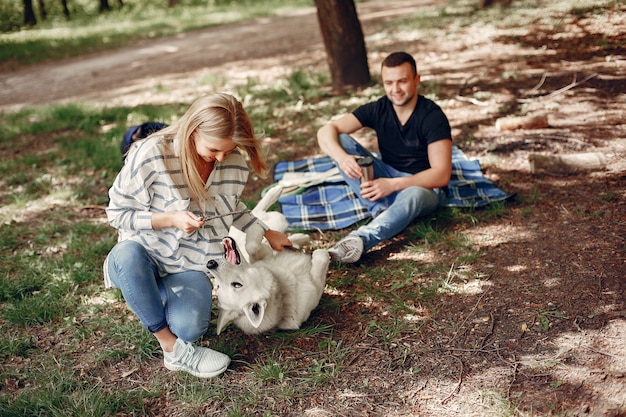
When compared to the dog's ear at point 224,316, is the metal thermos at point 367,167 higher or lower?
higher

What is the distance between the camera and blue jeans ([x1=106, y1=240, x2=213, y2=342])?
9.68ft

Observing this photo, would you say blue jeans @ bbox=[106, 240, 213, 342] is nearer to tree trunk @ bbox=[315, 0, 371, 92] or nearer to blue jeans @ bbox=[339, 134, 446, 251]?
blue jeans @ bbox=[339, 134, 446, 251]

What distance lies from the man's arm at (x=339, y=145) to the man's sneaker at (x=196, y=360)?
182 centimetres

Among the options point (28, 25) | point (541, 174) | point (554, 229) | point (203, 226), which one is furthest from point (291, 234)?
point (28, 25)

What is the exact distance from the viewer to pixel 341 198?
192 inches

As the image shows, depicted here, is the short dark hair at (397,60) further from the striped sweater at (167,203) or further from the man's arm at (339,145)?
the striped sweater at (167,203)

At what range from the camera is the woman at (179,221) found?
296 cm

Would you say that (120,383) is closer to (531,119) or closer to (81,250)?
(81,250)

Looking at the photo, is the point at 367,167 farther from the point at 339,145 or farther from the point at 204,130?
the point at 204,130

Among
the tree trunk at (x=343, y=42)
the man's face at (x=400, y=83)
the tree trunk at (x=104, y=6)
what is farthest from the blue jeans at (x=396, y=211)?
the tree trunk at (x=104, y=6)

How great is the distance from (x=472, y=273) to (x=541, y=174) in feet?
5.69

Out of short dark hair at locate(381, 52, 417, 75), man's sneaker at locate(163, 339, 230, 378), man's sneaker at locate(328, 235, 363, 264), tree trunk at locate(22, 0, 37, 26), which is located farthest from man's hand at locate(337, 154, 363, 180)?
tree trunk at locate(22, 0, 37, 26)

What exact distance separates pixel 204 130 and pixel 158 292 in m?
0.95

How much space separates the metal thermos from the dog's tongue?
142 cm
